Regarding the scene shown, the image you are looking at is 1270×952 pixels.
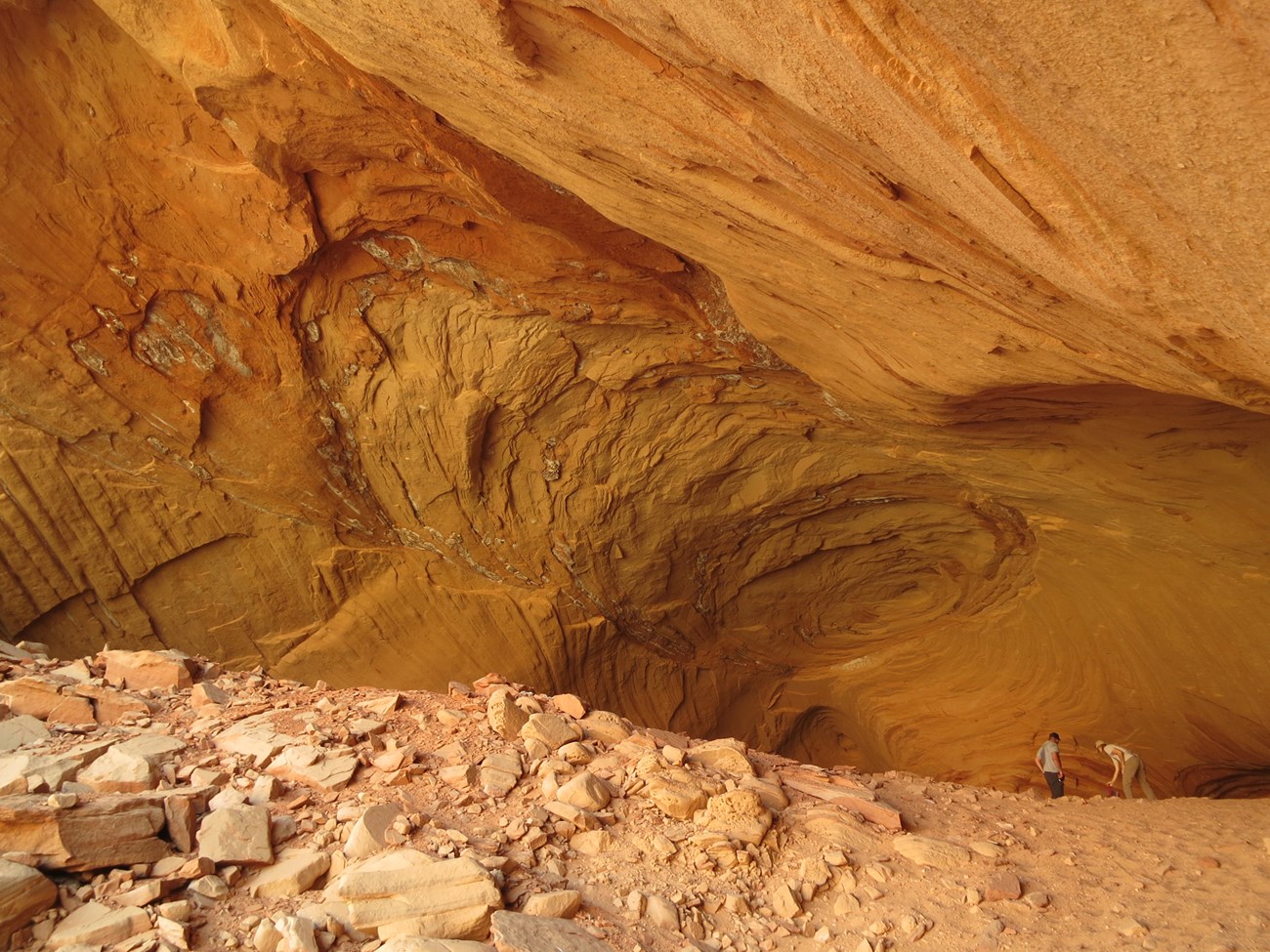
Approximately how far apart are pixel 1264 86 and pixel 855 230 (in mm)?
1724

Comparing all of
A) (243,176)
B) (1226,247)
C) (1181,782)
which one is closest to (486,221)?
(243,176)

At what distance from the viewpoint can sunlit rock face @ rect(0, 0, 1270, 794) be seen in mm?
2529

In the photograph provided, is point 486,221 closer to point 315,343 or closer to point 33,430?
point 315,343

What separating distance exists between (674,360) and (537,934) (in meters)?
4.73

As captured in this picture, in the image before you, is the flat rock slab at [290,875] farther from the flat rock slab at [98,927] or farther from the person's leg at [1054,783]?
the person's leg at [1054,783]

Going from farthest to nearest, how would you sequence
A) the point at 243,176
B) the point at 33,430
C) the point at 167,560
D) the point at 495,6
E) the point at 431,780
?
1. the point at 167,560
2. the point at 33,430
3. the point at 243,176
4. the point at 431,780
5. the point at 495,6

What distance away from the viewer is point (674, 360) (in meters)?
6.60

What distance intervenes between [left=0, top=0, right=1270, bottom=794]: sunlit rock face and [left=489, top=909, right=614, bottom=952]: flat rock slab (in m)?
2.47

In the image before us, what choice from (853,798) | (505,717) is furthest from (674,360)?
(853,798)

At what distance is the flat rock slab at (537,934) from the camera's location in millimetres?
2352

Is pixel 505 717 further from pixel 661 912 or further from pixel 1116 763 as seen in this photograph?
pixel 1116 763

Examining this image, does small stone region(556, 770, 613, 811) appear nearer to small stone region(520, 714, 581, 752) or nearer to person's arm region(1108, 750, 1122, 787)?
small stone region(520, 714, 581, 752)

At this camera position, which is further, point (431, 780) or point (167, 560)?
point (167, 560)

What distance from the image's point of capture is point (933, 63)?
7.38ft
